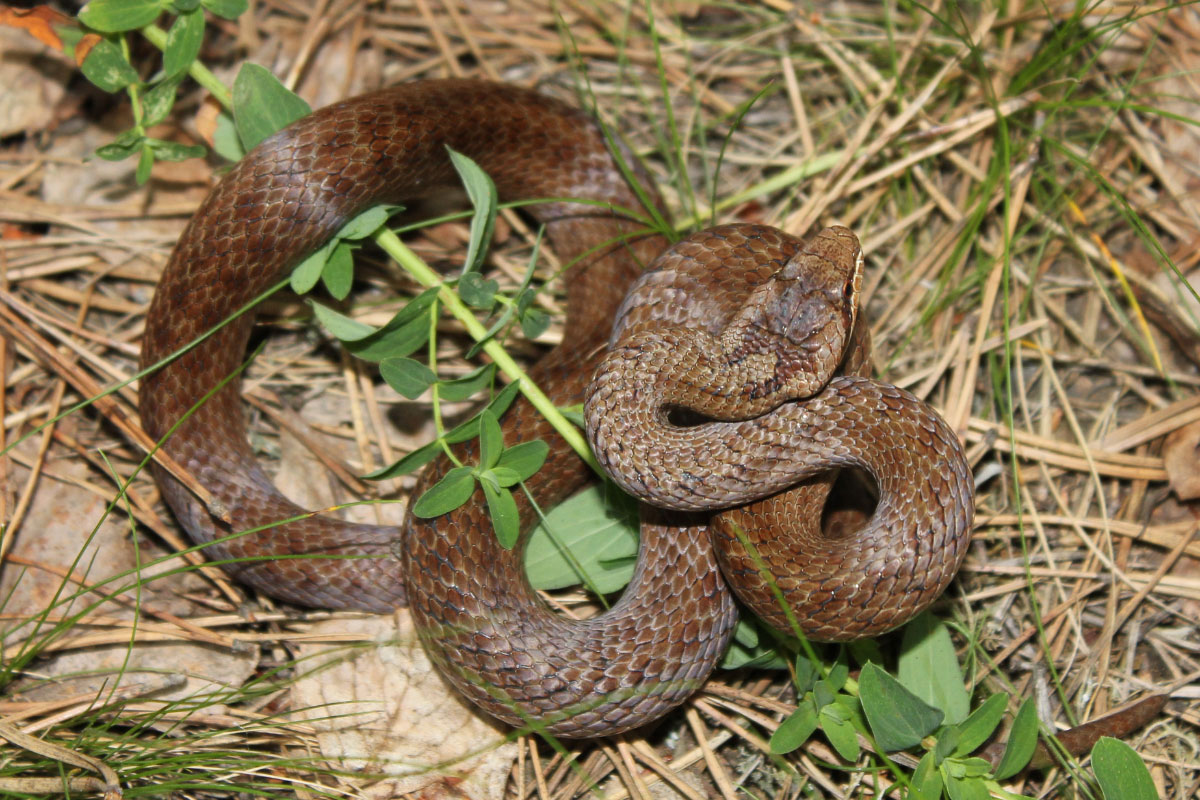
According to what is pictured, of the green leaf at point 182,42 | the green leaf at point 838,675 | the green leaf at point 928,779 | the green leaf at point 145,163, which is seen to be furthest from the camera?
the green leaf at point 145,163

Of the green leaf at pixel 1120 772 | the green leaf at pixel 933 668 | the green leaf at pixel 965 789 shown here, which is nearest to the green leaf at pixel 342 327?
the green leaf at pixel 933 668

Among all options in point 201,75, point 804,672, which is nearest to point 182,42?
point 201,75

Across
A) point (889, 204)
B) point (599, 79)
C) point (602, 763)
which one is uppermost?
point (599, 79)

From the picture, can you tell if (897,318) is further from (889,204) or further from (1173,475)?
(1173,475)

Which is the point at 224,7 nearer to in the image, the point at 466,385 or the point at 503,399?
the point at 466,385

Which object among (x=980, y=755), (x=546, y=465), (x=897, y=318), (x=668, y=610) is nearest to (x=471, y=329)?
(x=546, y=465)

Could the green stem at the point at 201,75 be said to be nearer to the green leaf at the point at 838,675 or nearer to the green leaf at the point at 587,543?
the green leaf at the point at 587,543
